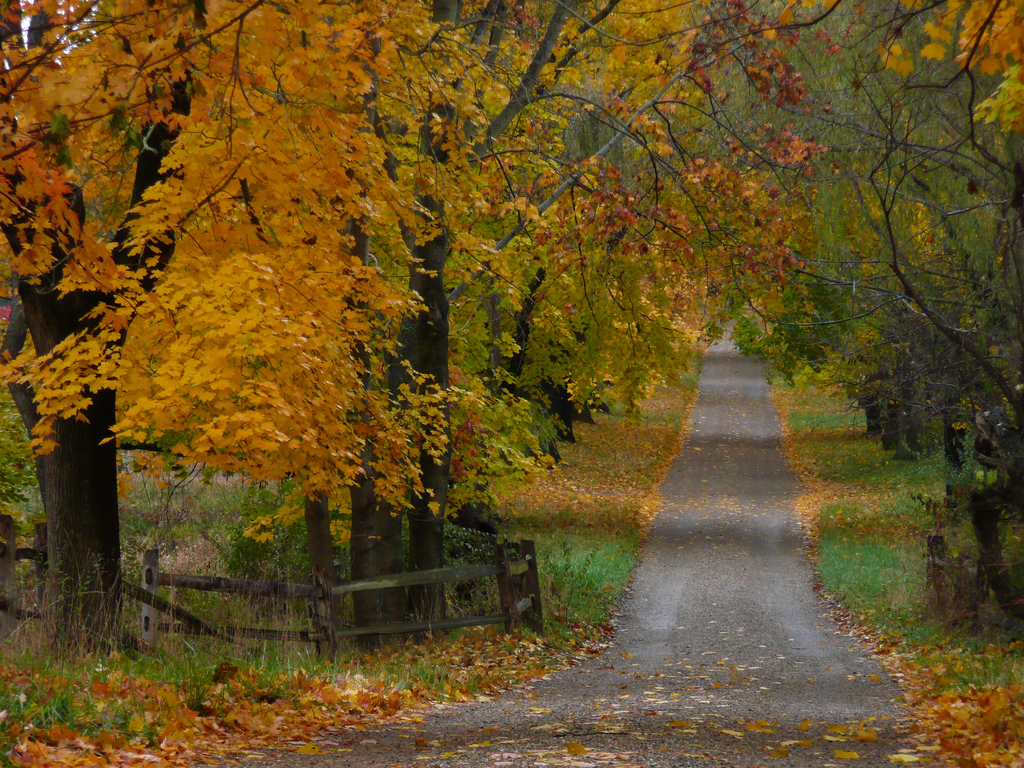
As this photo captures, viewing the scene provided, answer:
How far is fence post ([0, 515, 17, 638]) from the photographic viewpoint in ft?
24.8

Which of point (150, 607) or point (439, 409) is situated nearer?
point (150, 607)

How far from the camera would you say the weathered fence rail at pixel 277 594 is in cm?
782

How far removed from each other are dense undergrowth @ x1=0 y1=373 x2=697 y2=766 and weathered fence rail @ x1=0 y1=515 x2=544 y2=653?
0.19 metres

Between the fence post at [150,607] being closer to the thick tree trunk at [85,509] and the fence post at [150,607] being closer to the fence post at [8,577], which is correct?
the thick tree trunk at [85,509]

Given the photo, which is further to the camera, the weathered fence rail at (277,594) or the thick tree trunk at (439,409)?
the thick tree trunk at (439,409)

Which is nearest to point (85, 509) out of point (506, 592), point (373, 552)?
point (373, 552)

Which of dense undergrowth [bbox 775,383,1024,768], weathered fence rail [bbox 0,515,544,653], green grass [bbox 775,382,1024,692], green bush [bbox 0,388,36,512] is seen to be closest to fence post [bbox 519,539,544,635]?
weathered fence rail [bbox 0,515,544,653]

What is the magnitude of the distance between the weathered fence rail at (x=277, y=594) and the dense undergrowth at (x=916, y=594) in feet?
13.6

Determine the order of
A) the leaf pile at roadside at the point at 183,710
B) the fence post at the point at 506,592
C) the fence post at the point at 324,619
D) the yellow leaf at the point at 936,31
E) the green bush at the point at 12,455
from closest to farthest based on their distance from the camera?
1. the yellow leaf at the point at 936,31
2. the leaf pile at roadside at the point at 183,710
3. the fence post at the point at 324,619
4. the fence post at the point at 506,592
5. the green bush at the point at 12,455

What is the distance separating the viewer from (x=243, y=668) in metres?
7.08

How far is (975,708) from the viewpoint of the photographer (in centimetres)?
616

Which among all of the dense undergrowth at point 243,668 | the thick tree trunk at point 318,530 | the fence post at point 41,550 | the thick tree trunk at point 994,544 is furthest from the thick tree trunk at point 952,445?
the fence post at point 41,550

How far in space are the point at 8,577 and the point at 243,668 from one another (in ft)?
7.56

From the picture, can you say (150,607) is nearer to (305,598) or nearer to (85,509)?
(85,509)
